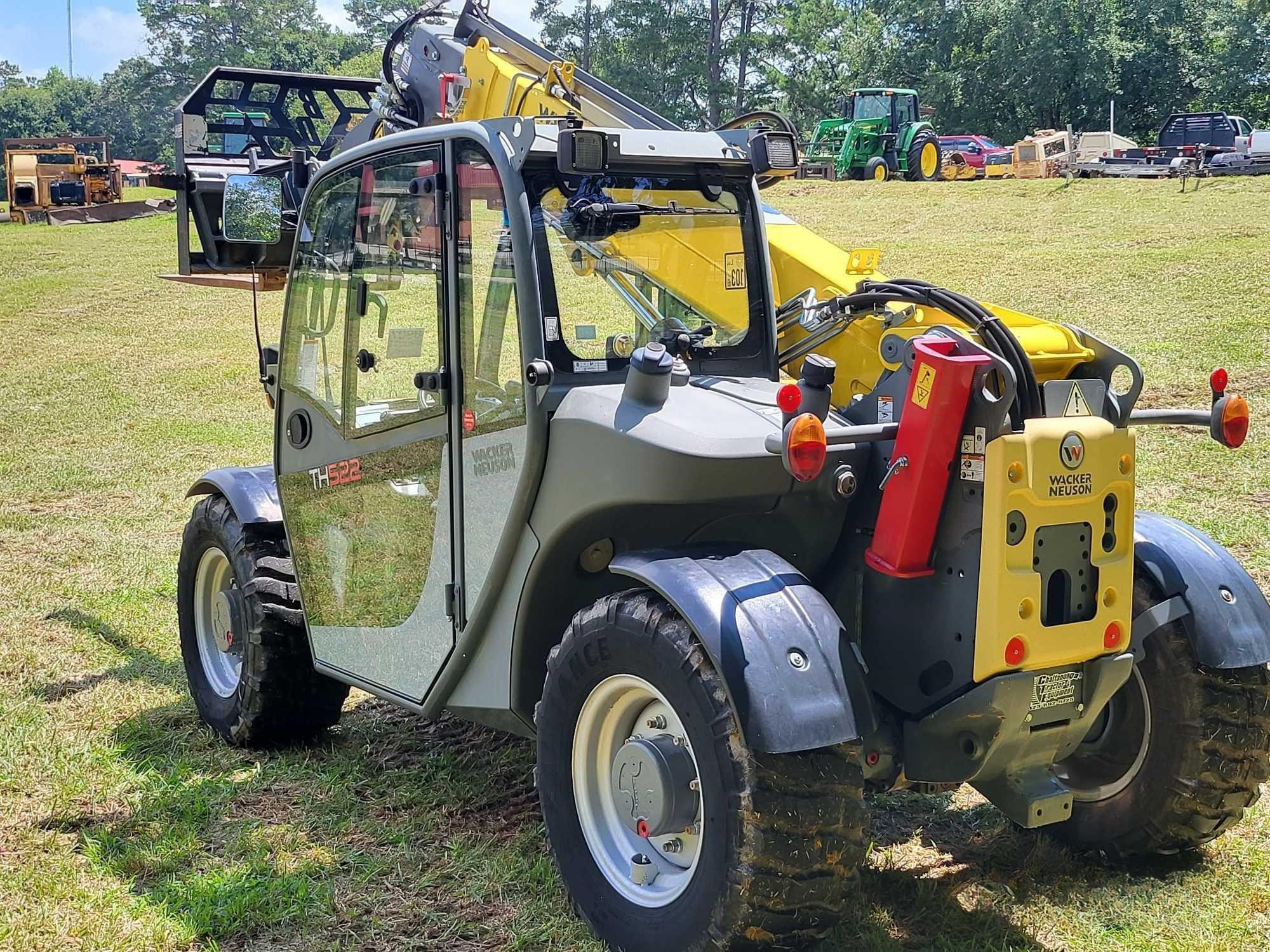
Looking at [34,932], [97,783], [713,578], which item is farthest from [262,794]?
[713,578]

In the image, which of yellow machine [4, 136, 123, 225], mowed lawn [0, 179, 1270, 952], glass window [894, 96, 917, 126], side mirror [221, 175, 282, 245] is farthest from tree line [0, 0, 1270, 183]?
side mirror [221, 175, 282, 245]

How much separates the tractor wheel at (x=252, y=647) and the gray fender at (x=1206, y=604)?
9.54 feet

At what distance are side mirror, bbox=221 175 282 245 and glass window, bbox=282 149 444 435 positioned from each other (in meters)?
0.15

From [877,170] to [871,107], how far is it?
7.99ft

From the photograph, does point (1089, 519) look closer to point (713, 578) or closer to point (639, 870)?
point (713, 578)

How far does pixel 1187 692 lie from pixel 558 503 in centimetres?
184

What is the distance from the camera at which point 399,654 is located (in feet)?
14.4

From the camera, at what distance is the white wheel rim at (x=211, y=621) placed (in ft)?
17.8

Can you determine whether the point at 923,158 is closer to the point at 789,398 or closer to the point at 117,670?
the point at 117,670

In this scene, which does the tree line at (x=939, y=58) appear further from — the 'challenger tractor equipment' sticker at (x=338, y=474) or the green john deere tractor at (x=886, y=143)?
the 'challenger tractor equipment' sticker at (x=338, y=474)

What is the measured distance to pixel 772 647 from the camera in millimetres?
3115

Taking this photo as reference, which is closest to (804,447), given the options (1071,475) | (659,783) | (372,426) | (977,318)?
(1071,475)

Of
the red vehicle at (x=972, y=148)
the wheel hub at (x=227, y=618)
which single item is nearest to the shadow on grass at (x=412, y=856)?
the wheel hub at (x=227, y=618)

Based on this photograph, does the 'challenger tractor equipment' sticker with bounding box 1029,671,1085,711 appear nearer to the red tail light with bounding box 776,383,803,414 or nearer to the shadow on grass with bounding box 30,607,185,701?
the red tail light with bounding box 776,383,803,414
